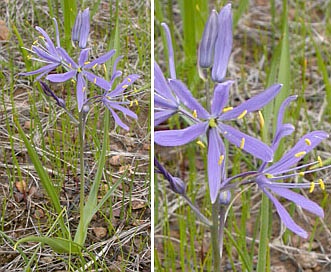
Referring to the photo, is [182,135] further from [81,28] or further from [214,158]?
[81,28]

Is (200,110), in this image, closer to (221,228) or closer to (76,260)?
(221,228)

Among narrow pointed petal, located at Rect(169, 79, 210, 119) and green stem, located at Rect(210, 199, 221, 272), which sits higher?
narrow pointed petal, located at Rect(169, 79, 210, 119)

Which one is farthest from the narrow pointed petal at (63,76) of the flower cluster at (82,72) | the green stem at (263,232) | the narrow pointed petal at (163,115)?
the green stem at (263,232)

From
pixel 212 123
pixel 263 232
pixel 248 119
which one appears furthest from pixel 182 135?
pixel 248 119

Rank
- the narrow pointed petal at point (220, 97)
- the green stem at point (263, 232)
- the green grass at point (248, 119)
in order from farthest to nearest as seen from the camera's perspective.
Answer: the green grass at point (248, 119) < the green stem at point (263, 232) < the narrow pointed petal at point (220, 97)

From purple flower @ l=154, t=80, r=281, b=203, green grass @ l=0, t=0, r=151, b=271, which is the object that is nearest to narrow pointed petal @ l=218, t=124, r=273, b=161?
purple flower @ l=154, t=80, r=281, b=203

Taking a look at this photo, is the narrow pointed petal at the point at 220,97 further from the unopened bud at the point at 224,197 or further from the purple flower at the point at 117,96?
the purple flower at the point at 117,96

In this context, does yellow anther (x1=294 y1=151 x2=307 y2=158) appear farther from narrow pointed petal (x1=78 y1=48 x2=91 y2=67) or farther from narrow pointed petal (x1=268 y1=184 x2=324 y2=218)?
narrow pointed petal (x1=78 y1=48 x2=91 y2=67)
